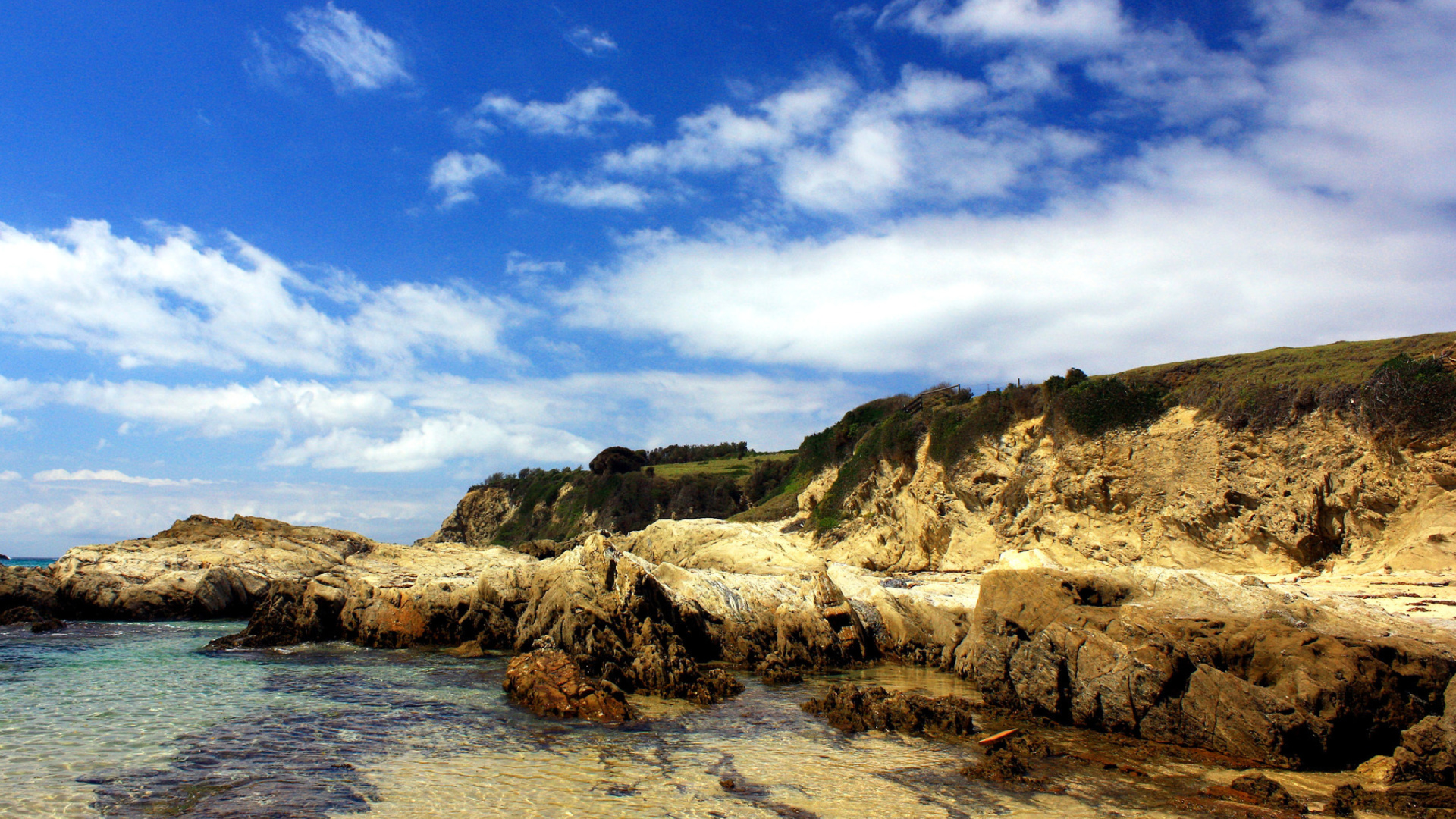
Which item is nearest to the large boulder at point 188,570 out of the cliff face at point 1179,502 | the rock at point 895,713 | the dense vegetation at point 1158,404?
the rock at point 895,713

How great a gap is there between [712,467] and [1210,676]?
58.6 m

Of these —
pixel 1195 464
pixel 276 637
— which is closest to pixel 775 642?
pixel 276 637

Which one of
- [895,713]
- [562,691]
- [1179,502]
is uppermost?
[1179,502]

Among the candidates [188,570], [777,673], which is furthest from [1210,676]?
[188,570]

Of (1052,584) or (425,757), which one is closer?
(425,757)

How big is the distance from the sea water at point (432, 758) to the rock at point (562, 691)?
31cm

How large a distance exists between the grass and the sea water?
5027 centimetres

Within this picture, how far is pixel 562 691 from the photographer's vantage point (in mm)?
10602

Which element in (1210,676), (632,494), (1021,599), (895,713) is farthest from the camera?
(632,494)

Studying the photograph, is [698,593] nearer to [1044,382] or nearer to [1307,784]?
[1307,784]

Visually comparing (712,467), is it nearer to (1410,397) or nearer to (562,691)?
(1410,397)

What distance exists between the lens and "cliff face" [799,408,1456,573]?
1664 centimetres

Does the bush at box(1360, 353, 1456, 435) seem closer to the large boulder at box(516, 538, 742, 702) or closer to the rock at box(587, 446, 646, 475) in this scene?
the large boulder at box(516, 538, 742, 702)

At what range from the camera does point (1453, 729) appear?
7473 millimetres
